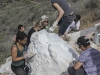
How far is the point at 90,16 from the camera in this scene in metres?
11.0

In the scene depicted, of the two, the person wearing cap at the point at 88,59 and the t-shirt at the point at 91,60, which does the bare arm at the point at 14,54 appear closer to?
the person wearing cap at the point at 88,59

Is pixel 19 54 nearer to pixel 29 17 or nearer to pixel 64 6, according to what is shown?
pixel 64 6

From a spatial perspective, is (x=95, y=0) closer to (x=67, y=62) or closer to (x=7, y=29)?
(x=7, y=29)

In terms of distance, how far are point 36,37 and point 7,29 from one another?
10847 millimetres

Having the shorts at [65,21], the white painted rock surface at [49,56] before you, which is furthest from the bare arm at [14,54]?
the shorts at [65,21]

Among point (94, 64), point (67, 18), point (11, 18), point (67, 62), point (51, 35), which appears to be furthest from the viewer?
point (11, 18)

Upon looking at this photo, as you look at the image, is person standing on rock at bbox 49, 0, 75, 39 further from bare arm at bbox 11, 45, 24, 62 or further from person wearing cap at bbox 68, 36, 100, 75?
person wearing cap at bbox 68, 36, 100, 75

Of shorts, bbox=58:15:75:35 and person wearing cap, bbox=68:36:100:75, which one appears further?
shorts, bbox=58:15:75:35

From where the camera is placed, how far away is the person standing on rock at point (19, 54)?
5480mm

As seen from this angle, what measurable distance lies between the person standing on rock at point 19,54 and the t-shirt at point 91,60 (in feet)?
3.93

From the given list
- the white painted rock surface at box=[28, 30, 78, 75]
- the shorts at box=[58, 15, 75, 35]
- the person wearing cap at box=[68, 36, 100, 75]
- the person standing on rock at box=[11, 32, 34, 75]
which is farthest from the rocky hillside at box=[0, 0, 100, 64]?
the person wearing cap at box=[68, 36, 100, 75]

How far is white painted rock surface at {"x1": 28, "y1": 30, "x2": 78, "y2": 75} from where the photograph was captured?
5750 millimetres

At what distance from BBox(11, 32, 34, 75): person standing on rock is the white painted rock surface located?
271mm

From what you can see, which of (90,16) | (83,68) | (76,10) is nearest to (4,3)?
(76,10)
